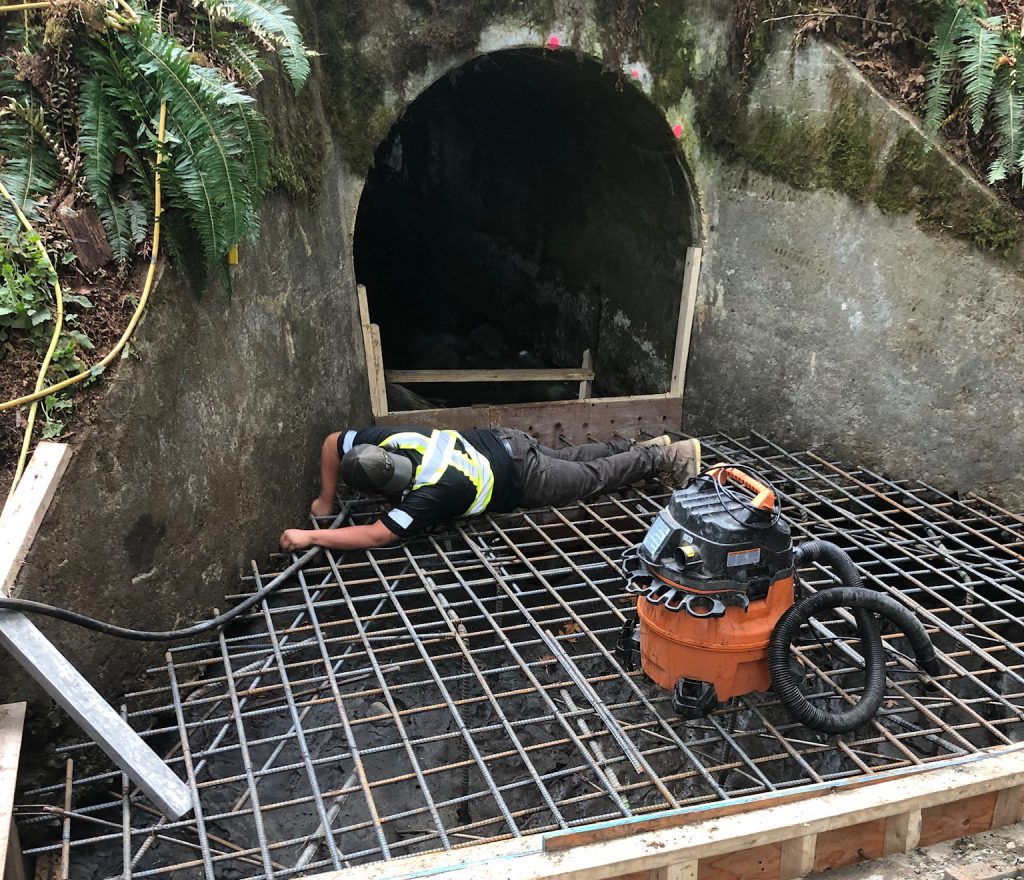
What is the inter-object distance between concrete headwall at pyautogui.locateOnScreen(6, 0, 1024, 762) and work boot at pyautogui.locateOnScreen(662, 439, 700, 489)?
1129mm

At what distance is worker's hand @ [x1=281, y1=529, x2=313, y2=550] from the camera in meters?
4.43

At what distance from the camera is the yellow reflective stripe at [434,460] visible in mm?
4480

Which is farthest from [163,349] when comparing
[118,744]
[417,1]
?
[417,1]

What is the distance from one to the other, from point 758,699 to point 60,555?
11.1 feet

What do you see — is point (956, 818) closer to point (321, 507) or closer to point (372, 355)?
point (321, 507)

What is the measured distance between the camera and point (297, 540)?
4.43 m

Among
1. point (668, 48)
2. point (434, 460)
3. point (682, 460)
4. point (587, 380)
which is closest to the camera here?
point (434, 460)

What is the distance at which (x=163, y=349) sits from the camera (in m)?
3.58

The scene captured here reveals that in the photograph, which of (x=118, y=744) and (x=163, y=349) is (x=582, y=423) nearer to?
(x=163, y=349)

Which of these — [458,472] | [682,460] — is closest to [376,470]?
[458,472]

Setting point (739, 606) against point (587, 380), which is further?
point (587, 380)

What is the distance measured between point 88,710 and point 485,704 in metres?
2.71

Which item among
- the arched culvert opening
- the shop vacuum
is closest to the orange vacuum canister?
the shop vacuum

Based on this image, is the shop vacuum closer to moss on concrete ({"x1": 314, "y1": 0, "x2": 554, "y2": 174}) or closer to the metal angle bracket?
the metal angle bracket
